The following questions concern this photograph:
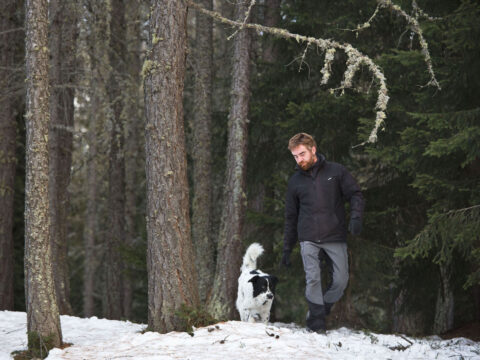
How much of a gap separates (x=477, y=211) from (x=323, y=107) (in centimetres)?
351

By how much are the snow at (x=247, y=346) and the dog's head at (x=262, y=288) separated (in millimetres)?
1329

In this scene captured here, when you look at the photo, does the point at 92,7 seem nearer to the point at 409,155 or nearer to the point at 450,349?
the point at 409,155

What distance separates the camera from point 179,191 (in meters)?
7.32

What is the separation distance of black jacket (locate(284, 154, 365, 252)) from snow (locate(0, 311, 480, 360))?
4.32 feet

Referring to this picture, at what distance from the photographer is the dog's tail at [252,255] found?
9.16 m

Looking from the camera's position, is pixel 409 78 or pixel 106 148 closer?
pixel 409 78

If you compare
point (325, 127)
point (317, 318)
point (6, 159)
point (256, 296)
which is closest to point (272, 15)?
point (325, 127)

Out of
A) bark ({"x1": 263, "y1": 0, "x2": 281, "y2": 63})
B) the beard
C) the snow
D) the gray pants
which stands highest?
bark ({"x1": 263, "y1": 0, "x2": 281, "y2": 63})

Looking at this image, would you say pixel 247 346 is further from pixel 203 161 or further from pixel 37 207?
pixel 203 161

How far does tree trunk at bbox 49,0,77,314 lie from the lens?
1111 centimetres

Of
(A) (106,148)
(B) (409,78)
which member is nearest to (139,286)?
(A) (106,148)

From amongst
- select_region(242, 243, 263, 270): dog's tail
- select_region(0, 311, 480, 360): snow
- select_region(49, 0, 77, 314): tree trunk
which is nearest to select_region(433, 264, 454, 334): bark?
select_region(0, 311, 480, 360): snow

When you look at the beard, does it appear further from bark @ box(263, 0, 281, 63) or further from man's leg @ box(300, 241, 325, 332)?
bark @ box(263, 0, 281, 63)

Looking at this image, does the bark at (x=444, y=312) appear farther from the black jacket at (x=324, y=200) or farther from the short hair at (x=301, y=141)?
the short hair at (x=301, y=141)
